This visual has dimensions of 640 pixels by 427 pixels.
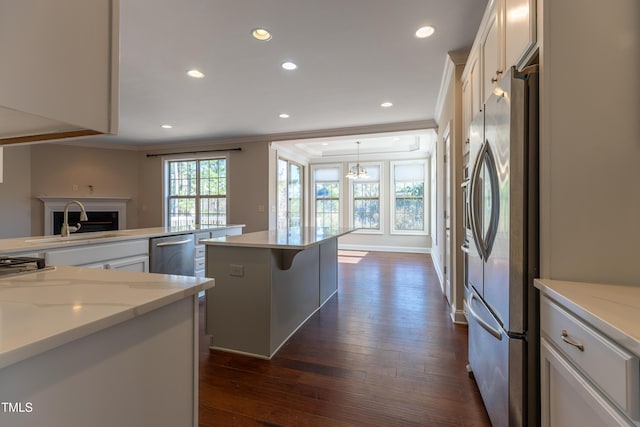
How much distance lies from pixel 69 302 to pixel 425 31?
2870 mm

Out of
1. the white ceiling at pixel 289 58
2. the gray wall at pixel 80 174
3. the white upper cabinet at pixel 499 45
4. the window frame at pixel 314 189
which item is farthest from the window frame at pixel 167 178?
the white upper cabinet at pixel 499 45

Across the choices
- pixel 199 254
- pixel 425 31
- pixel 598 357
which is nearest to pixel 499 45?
pixel 425 31

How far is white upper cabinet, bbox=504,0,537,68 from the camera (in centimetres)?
128

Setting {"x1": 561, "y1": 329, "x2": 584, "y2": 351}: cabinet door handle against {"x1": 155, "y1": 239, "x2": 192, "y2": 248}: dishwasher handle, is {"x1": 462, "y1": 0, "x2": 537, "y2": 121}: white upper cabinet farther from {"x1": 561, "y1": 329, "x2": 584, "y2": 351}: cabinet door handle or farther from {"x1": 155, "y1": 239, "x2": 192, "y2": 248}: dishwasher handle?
{"x1": 155, "y1": 239, "x2": 192, "y2": 248}: dishwasher handle

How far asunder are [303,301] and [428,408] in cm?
146

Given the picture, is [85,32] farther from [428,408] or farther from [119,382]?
[428,408]

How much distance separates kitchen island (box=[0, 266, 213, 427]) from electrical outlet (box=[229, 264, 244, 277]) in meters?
1.17

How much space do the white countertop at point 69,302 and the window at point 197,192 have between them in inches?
212

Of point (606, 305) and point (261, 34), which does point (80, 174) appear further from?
point (606, 305)

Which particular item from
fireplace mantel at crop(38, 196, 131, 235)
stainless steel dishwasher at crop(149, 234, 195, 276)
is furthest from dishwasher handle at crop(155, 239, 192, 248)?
fireplace mantel at crop(38, 196, 131, 235)

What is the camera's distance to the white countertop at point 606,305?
0.75 m

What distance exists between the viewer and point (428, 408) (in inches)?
66.2

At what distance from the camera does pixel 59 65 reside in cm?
75

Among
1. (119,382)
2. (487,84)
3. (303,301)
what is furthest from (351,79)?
(119,382)
